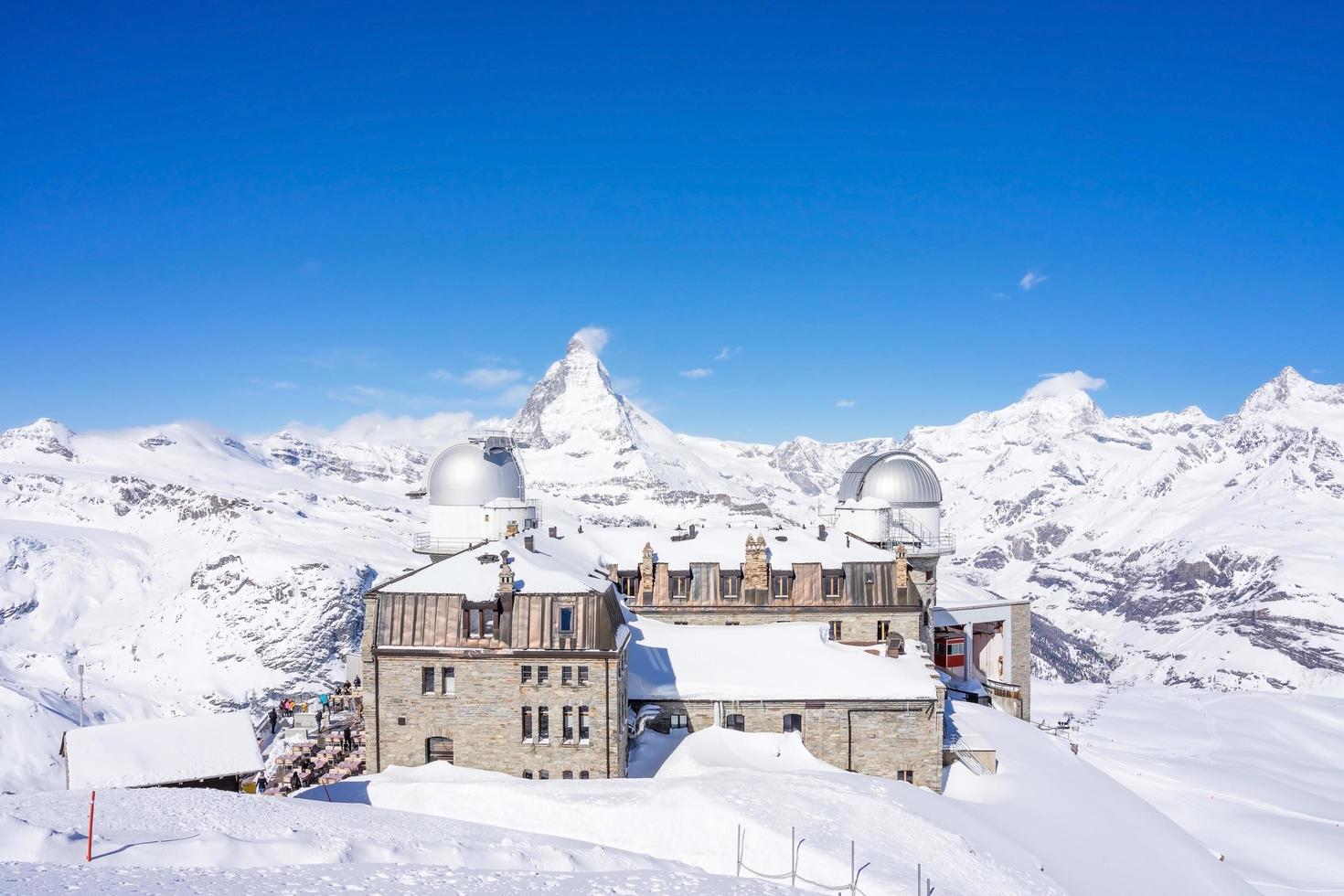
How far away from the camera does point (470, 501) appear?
58.5 m

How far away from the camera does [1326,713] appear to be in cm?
10031

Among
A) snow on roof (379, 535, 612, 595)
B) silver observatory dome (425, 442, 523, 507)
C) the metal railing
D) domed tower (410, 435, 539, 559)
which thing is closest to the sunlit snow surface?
snow on roof (379, 535, 612, 595)

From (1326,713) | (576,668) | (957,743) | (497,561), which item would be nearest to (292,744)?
(497,561)

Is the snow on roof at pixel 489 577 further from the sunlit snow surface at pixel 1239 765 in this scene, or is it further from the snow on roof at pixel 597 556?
the sunlit snow surface at pixel 1239 765

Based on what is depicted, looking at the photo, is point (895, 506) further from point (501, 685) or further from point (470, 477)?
point (501, 685)

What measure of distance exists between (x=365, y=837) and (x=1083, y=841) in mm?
29603

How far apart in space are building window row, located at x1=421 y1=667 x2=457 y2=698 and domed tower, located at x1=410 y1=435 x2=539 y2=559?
21.4 metres

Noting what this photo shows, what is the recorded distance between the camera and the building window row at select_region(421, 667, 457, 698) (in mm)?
35469

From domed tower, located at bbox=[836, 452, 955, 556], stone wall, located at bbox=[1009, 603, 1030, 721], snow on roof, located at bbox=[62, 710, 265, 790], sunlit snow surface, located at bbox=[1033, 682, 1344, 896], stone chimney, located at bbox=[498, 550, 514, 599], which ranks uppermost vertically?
domed tower, located at bbox=[836, 452, 955, 556]

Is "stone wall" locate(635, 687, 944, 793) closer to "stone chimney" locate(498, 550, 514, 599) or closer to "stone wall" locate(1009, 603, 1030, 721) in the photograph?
"stone chimney" locate(498, 550, 514, 599)

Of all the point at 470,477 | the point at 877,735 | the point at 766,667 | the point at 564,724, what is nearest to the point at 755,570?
the point at 766,667

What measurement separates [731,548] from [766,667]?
13257 mm

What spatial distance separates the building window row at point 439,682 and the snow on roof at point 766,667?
344 inches

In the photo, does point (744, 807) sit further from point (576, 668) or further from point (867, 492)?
point (867, 492)
